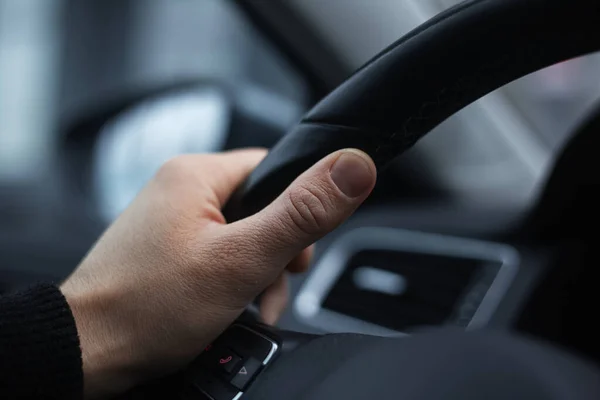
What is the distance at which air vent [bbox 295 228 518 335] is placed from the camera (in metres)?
1.16

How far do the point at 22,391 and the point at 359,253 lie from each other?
806mm

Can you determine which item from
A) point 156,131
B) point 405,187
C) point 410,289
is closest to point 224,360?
point 410,289

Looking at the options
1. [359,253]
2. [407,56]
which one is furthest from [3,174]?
[407,56]

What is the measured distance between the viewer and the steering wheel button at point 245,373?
62 cm

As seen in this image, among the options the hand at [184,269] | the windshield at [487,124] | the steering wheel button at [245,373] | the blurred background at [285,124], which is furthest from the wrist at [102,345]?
the windshield at [487,124]

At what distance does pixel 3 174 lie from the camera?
16.5 feet

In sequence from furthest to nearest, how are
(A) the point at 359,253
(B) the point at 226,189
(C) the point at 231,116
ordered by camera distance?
(C) the point at 231,116
(A) the point at 359,253
(B) the point at 226,189

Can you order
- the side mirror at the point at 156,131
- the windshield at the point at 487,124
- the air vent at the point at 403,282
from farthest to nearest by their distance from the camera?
the side mirror at the point at 156,131, the windshield at the point at 487,124, the air vent at the point at 403,282

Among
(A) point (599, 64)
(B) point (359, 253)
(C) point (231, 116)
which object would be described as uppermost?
(A) point (599, 64)

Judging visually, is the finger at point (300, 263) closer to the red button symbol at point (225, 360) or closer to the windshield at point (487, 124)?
the red button symbol at point (225, 360)

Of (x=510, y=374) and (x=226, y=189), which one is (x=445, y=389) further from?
(x=226, y=189)

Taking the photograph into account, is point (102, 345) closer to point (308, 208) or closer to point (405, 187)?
point (308, 208)

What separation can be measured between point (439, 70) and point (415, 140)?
74 millimetres

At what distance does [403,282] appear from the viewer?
127 centimetres
